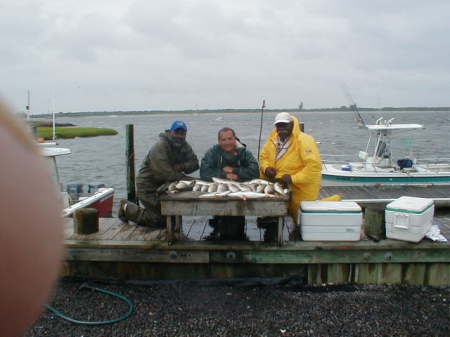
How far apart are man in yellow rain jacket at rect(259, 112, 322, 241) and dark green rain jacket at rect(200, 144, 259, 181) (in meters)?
0.24

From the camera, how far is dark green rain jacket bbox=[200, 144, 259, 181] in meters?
6.19

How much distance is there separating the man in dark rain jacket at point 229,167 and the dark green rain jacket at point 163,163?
0.32m

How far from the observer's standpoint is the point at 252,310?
5.18m

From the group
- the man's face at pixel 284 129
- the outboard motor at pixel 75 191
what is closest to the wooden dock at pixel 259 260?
the man's face at pixel 284 129

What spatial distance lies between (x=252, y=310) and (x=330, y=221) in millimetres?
1568

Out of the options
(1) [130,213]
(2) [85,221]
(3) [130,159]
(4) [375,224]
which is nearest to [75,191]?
(3) [130,159]

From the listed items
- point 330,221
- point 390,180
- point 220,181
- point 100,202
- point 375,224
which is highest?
point 220,181

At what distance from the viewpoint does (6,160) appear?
0.66 metres

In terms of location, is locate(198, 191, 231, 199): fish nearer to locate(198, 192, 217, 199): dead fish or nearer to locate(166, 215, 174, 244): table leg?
locate(198, 192, 217, 199): dead fish

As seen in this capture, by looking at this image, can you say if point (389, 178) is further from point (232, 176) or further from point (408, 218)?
point (232, 176)

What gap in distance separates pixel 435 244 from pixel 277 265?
2196 mm

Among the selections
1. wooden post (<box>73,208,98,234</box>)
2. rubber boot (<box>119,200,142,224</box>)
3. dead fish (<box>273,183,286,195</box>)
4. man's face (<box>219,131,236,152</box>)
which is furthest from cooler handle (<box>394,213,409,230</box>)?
wooden post (<box>73,208,98,234</box>)

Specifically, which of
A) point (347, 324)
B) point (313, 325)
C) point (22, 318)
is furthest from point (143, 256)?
point (22, 318)

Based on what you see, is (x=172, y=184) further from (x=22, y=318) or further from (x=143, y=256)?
(x=22, y=318)
